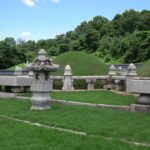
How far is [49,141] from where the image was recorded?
491 cm

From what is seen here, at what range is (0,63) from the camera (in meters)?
41.9

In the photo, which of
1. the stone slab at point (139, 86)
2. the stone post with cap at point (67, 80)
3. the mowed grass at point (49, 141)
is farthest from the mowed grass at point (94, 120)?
the stone post with cap at point (67, 80)

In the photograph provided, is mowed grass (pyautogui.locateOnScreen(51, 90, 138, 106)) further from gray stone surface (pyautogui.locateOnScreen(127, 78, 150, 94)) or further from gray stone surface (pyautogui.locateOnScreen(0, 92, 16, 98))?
gray stone surface (pyautogui.locateOnScreen(0, 92, 16, 98))

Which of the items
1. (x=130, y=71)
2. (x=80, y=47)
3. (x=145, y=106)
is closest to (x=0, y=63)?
(x=80, y=47)

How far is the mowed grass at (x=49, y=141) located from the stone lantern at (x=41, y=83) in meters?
2.62

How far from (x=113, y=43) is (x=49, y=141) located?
41.7 metres

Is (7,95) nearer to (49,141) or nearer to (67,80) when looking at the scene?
(67,80)

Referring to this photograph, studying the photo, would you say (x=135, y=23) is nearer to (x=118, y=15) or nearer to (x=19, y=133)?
(x=118, y=15)

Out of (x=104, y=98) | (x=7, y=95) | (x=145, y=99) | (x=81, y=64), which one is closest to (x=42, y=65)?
(x=104, y=98)

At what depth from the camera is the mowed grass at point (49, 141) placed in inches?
178

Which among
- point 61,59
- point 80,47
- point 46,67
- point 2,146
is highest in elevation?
point 80,47

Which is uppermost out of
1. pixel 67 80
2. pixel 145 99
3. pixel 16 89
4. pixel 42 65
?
pixel 42 65

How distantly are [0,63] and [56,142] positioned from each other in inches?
1529

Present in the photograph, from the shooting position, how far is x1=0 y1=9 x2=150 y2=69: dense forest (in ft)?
121
